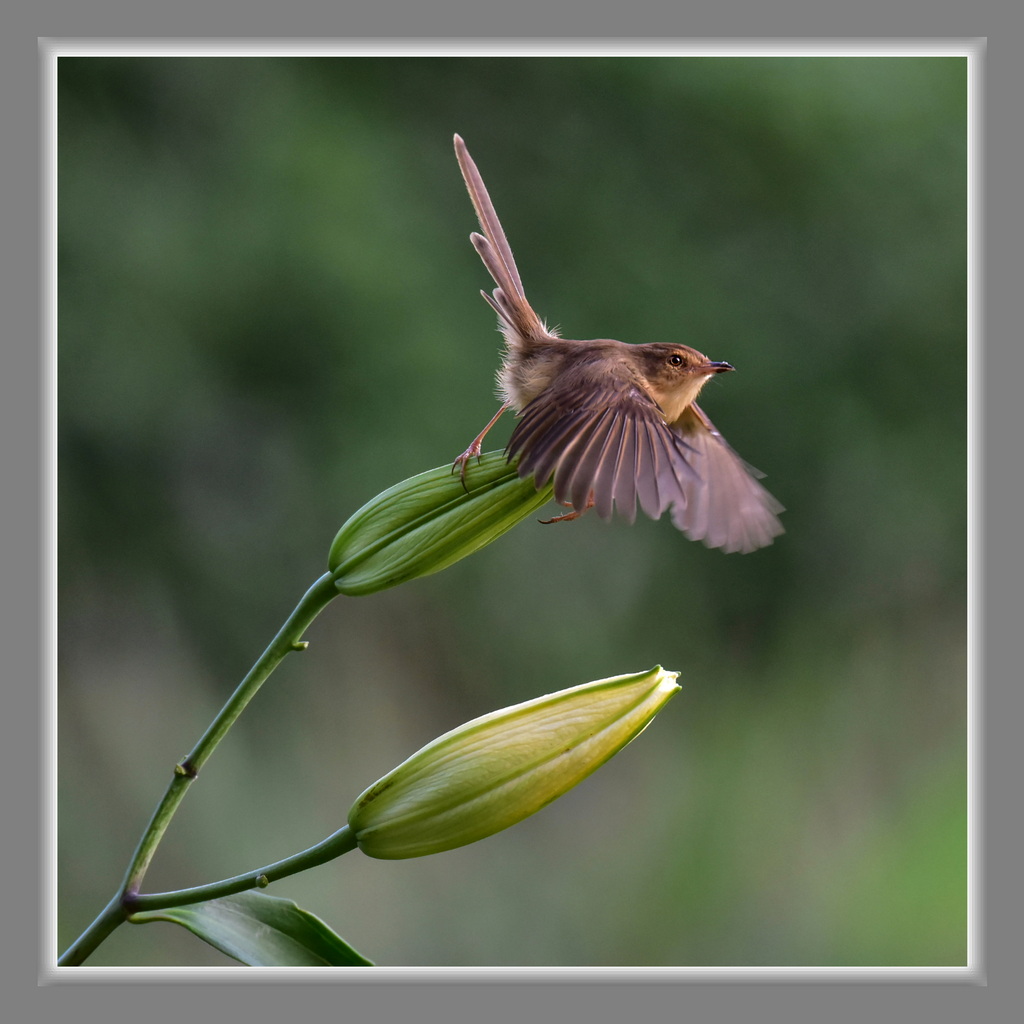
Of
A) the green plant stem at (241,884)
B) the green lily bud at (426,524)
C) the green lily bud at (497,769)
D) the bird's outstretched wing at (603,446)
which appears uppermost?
the bird's outstretched wing at (603,446)

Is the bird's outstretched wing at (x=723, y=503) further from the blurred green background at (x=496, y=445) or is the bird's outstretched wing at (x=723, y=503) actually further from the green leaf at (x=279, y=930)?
the blurred green background at (x=496, y=445)

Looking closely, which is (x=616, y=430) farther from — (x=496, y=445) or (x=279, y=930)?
(x=496, y=445)

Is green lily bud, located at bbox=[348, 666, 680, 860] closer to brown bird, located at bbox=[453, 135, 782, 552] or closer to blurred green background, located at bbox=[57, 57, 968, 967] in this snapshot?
brown bird, located at bbox=[453, 135, 782, 552]

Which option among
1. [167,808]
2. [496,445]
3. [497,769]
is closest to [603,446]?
[497,769]

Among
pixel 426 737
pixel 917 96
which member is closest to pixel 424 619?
pixel 426 737

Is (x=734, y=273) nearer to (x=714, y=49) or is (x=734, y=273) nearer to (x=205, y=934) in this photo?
(x=714, y=49)

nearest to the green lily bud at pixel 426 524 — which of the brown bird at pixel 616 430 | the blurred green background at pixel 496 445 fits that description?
the brown bird at pixel 616 430
